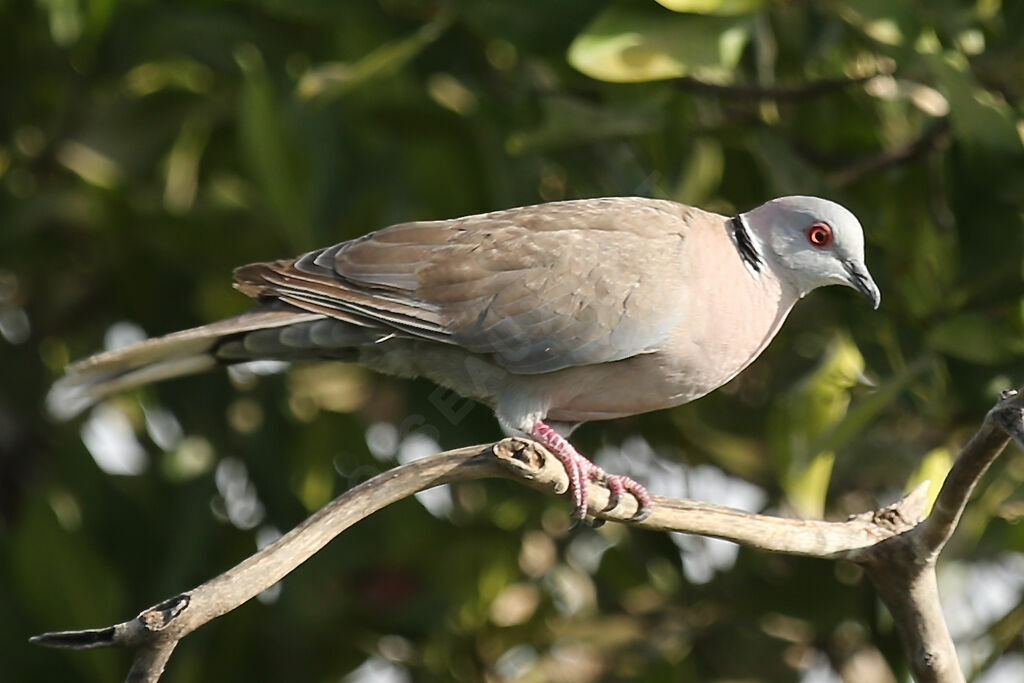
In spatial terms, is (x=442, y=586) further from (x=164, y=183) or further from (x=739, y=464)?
(x=164, y=183)

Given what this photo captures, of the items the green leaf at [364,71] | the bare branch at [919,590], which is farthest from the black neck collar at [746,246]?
the green leaf at [364,71]

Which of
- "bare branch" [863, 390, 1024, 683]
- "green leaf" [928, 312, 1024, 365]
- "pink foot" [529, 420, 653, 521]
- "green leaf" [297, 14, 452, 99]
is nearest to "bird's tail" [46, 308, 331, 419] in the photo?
"pink foot" [529, 420, 653, 521]

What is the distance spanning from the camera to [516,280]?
3.51 metres

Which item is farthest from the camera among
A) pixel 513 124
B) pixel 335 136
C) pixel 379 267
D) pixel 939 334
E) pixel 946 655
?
pixel 335 136

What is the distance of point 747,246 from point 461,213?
1118 mm

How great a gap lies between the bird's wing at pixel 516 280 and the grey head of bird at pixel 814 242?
19 cm

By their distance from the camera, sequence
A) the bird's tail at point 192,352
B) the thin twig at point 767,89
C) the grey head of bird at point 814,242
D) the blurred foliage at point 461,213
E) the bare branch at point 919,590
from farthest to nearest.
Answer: the thin twig at point 767,89 < the blurred foliage at point 461,213 < the bird's tail at point 192,352 < the grey head of bird at point 814,242 < the bare branch at point 919,590

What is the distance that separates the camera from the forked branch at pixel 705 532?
2447mm

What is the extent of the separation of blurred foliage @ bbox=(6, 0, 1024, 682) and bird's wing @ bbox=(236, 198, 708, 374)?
42cm

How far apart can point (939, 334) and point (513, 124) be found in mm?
1289

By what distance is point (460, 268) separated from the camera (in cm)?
353

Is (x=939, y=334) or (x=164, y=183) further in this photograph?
(x=164, y=183)

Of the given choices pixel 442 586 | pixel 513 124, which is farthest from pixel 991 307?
A: pixel 442 586

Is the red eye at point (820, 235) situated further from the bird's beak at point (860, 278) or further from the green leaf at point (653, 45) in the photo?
the green leaf at point (653, 45)
